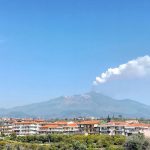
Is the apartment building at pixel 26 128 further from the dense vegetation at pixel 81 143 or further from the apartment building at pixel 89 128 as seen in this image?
the dense vegetation at pixel 81 143

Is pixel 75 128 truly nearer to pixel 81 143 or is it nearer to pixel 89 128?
pixel 89 128

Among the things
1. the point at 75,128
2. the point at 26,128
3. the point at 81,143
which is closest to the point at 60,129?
the point at 75,128

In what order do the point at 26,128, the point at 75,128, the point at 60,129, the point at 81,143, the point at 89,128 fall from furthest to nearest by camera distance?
the point at 26,128, the point at 60,129, the point at 75,128, the point at 89,128, the point at 81,143

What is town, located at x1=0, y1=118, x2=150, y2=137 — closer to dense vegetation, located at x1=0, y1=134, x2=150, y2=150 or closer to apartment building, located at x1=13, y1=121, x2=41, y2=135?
apartment building, located at x1=13, y1=121, x2=41, y2=135

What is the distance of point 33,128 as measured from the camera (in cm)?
10300

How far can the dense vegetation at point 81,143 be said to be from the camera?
49.6m

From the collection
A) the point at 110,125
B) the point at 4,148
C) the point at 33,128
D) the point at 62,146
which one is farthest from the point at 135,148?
the point at 33,128

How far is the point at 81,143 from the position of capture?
200 feet

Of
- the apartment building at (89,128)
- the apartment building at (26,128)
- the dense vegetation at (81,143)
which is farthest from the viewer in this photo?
the apartment building at (26,128)

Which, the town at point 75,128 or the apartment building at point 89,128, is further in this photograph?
the apartment building at point 89,128

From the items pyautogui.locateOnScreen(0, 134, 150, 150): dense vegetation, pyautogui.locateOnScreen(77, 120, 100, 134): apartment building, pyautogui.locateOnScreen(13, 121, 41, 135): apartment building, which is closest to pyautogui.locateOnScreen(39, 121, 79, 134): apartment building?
pyautogui.locateOnScreen(77, 120, 100, 134): apartment building

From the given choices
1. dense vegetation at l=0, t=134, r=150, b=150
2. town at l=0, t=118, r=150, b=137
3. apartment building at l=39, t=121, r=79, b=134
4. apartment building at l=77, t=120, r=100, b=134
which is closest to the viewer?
dense vegetation at l=0, t=134, r=150, b=150

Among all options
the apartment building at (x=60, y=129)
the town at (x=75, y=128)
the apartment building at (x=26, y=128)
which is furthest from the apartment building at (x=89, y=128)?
the apartment building at (x=26, y=128)

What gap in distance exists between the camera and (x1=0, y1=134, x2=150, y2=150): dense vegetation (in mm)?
49584
